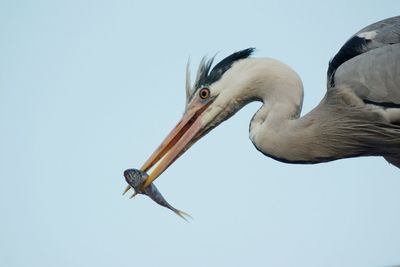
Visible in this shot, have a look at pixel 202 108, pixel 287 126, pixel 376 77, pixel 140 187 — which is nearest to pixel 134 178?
pixel 140 187

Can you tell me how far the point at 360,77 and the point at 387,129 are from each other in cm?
32

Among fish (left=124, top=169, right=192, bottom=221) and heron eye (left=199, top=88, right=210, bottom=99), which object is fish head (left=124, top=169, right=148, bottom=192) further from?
heron eye (left=199, top=88, right=210, bottom=99)

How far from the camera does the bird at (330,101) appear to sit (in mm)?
3588

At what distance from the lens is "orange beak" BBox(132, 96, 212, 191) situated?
4105 millimetres

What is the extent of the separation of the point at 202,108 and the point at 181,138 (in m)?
0.23

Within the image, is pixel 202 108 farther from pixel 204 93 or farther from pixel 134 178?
pixel 134 178

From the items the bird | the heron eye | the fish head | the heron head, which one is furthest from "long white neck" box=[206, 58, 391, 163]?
the fish head

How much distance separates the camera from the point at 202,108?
412 cm

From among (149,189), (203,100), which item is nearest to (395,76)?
(203,100)

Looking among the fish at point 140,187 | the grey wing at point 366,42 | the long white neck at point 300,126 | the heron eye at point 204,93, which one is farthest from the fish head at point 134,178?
the grey wing at point 366,42

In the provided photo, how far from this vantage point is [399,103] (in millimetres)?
3553

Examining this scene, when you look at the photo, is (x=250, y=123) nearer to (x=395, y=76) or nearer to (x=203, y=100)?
(x=203, y=100)

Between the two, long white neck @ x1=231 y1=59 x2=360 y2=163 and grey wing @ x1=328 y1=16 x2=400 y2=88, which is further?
grey wing @ x1=328 y1=16 x2=400 y2=88

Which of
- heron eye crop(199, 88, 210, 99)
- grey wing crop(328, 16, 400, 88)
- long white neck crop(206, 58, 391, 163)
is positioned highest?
heron eye crop(199, 88, 210, 99)
